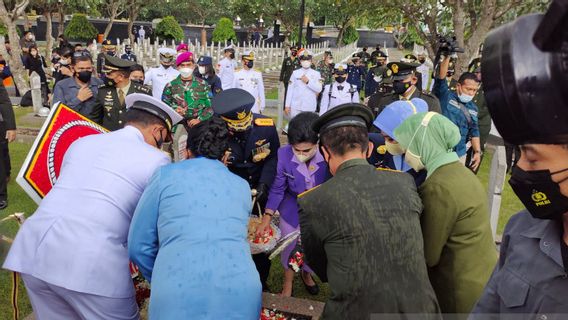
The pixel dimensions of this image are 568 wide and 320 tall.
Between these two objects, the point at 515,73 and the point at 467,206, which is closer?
the point at 515,73

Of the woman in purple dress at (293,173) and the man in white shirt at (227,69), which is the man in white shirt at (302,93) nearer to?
the man in white shirt at (227,69)

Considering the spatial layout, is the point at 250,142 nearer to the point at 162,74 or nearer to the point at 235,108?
the point at 235,108

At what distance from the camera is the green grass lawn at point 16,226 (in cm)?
420

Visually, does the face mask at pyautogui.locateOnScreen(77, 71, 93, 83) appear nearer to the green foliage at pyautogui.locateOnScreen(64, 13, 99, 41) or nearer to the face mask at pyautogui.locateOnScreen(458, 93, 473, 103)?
the face mask at pyautogui.locateOnScreen(458, 93, 473, 103)

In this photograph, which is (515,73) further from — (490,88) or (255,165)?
(255,165)

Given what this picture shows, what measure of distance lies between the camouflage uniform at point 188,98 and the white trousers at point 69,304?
11.0 ft

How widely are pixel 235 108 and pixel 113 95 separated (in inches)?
96.0

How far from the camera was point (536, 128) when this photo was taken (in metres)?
1.14

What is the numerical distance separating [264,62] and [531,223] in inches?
970

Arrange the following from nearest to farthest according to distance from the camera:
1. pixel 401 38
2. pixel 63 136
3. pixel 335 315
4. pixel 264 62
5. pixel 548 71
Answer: pixel 548 71
pixel 335 315
pixel 63 136
pixel 264 62
pixel 401 38

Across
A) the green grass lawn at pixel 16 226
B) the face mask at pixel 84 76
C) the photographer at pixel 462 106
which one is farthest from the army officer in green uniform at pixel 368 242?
the face mask at pixel 84 76

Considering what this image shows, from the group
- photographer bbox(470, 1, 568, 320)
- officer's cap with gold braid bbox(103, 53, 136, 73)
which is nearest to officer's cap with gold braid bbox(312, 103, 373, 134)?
photographer bbox(470, 1, 568, 320)

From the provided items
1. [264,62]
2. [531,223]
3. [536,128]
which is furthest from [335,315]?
[264,62]

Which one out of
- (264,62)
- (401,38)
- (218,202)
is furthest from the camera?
(401,38)
